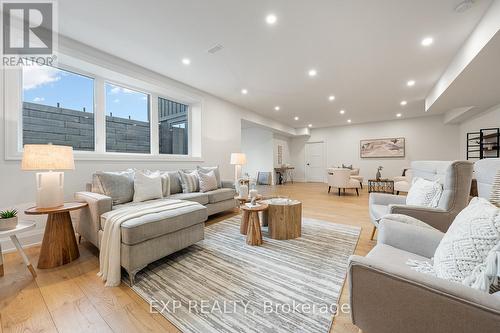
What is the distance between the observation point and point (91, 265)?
1.91 metres

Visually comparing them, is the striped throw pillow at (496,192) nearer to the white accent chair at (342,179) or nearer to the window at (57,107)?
the window at (57,107)

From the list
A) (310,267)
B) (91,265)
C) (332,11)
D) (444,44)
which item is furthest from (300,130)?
(91,265)

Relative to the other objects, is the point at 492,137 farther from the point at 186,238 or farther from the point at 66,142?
the point at 66,142

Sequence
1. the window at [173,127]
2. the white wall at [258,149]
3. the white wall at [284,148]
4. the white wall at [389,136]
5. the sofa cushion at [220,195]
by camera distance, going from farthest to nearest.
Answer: the white wall at [284,148] < the white wall at [258,149] < the white wall at [389,136] < the window at [173,127] < the sofa cushion at [220,195]

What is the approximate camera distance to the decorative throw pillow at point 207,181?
350 cm

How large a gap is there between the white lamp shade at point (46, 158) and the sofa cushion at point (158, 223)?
2.21 feet

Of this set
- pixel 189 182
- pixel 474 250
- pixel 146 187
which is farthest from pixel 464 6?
pixel 146 187

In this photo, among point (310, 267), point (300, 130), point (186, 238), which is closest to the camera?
point (310, 267)

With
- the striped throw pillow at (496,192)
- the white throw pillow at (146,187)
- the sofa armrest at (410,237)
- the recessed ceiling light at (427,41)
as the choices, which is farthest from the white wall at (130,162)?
the striped throw pillow at (496,192)

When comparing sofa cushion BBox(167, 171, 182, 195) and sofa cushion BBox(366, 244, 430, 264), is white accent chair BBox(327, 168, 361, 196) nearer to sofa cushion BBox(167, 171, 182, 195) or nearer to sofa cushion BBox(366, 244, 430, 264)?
sofa cushion BBox(167, 171, 182, 195)

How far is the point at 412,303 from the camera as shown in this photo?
2.32 ft

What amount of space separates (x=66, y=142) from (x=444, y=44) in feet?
18.2

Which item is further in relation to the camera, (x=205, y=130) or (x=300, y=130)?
(x=300, y=130)

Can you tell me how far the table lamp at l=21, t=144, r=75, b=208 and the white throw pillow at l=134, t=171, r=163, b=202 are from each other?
28.6 inches
